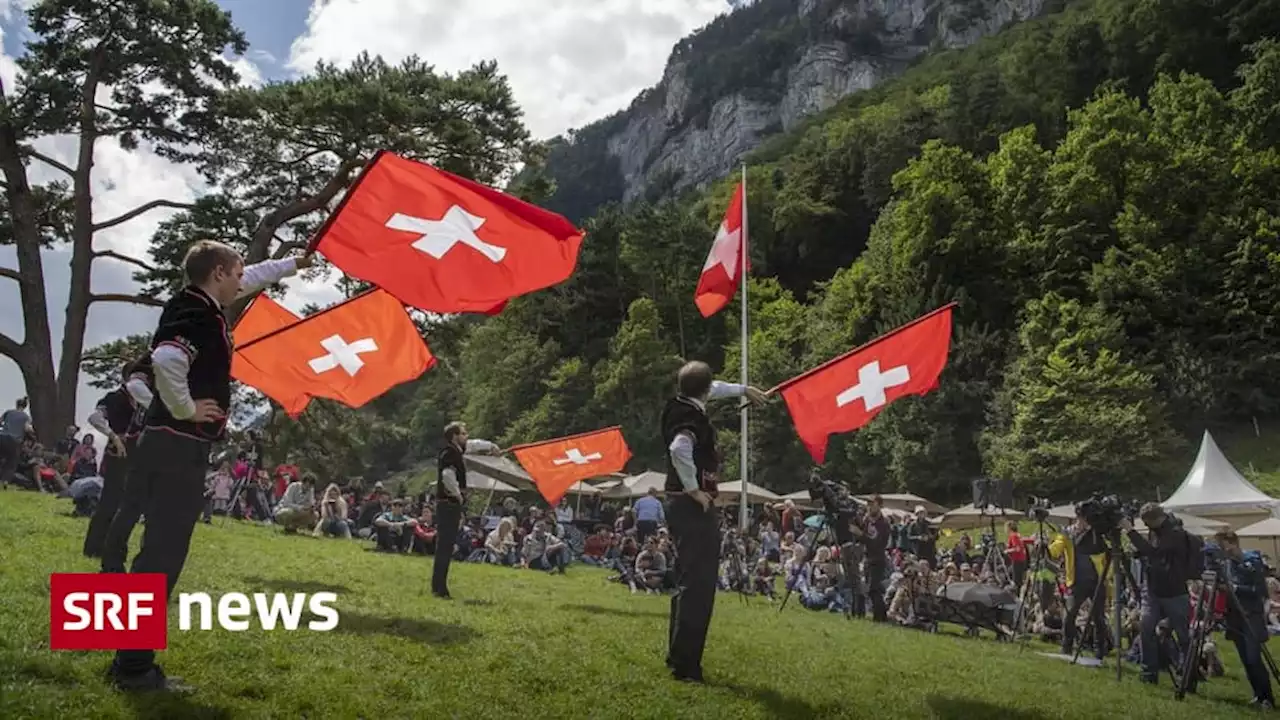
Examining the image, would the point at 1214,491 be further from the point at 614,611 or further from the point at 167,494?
the point at 167,494

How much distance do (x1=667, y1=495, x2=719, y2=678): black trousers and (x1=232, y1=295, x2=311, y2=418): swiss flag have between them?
625 cm

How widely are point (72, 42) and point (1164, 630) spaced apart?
30027 millimetres

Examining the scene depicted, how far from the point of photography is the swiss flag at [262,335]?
1123cm

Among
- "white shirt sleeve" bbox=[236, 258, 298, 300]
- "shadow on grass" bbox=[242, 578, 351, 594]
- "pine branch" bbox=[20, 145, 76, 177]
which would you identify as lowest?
"shadow on grass" bbox=[242, 578, 351, 594]

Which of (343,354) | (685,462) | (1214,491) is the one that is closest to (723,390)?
(685,462)

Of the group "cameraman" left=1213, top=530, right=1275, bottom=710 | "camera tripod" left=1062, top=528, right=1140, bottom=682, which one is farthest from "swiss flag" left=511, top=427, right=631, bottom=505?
"cameraman" left=1213, top=530, right=1275, bottom=710

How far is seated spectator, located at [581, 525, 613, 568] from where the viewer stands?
2681cm

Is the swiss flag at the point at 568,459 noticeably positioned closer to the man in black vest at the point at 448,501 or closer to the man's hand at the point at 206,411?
the man in black vest at the point at 448,501

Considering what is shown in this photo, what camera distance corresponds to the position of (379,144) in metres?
26.4

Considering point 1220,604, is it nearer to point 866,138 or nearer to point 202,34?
point 202,34

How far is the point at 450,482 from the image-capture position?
1103 centimetres

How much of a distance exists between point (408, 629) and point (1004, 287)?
55208mm

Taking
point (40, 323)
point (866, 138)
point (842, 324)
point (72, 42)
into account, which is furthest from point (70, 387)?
point (866, 138)

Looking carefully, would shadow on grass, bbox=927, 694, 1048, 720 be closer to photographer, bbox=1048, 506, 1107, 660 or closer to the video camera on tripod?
the video camera on tripod
